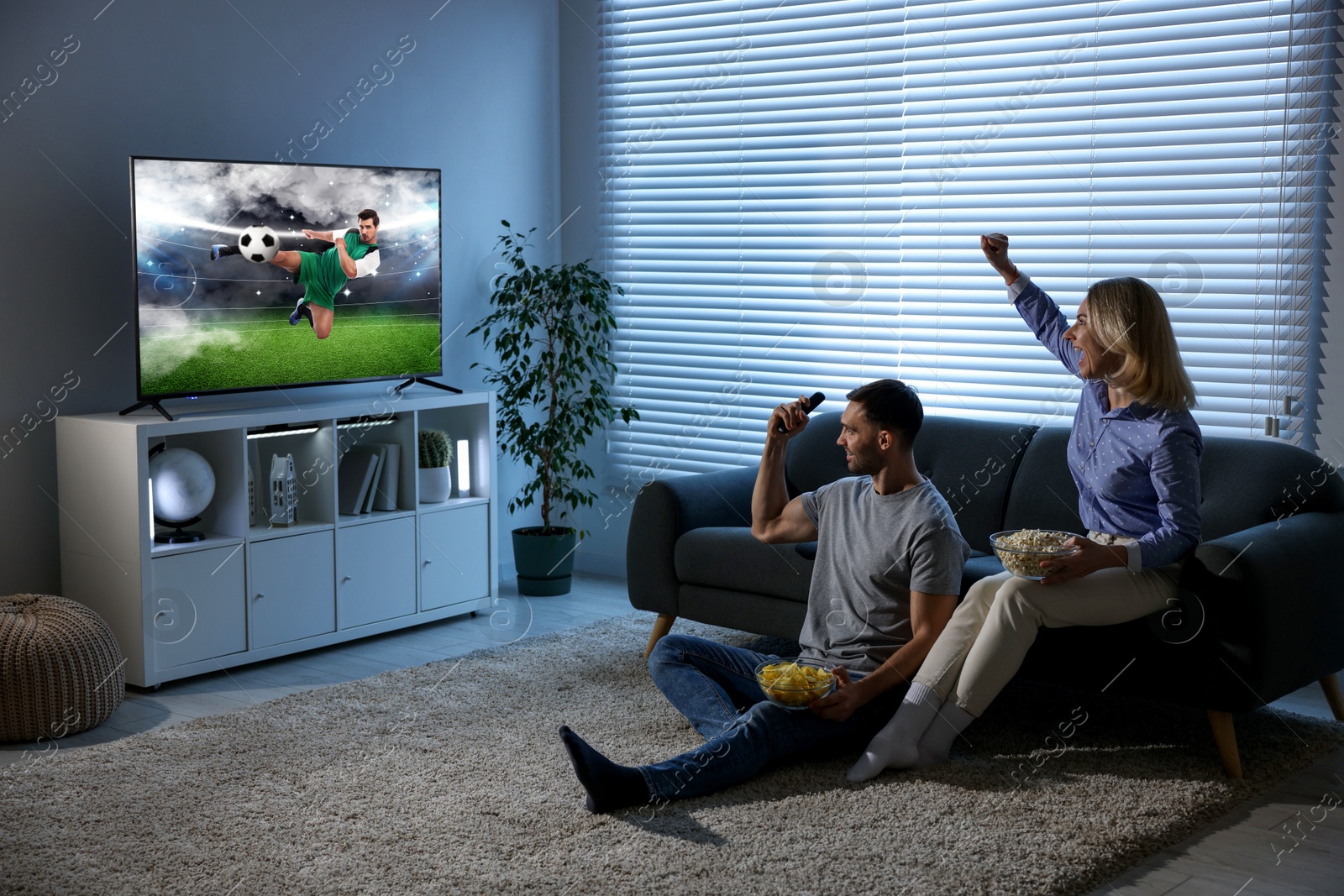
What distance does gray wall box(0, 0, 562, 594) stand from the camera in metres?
3.80

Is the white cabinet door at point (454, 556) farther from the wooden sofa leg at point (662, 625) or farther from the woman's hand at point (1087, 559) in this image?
the woman's hand at point (1087, 559)

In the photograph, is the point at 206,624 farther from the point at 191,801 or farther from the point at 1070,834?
the point at 1070,834

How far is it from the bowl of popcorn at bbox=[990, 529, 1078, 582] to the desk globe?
7.89 ft

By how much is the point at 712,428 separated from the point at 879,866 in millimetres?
2897

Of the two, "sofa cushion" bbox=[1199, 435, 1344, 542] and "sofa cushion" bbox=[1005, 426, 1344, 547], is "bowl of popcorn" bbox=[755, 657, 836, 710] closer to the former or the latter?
"sofa cushion" bbox=[1005, 426, 1344, 547]

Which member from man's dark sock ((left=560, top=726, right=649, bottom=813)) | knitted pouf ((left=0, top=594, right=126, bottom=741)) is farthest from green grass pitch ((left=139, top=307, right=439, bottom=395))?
man's dark sock ((left=560, top=726, right=649, bottom=813))

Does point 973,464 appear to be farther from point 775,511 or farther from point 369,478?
point 369,478

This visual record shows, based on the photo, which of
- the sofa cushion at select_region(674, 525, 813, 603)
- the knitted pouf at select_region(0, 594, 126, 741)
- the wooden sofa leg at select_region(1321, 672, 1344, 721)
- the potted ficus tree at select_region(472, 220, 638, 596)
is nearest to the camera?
the knitted pouf at select_region(0, 594, 126, 741)

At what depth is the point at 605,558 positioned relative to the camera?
558 centimetres

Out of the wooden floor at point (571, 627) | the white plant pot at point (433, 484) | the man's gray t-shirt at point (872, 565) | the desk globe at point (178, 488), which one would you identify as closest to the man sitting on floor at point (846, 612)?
the man's gray t-shirt at point (872, 565)

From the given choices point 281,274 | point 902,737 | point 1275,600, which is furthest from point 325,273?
point 1275,600

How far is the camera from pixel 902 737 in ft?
9.74

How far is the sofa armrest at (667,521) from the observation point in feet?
13.3

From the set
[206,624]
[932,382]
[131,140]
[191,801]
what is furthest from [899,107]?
[191,801]
